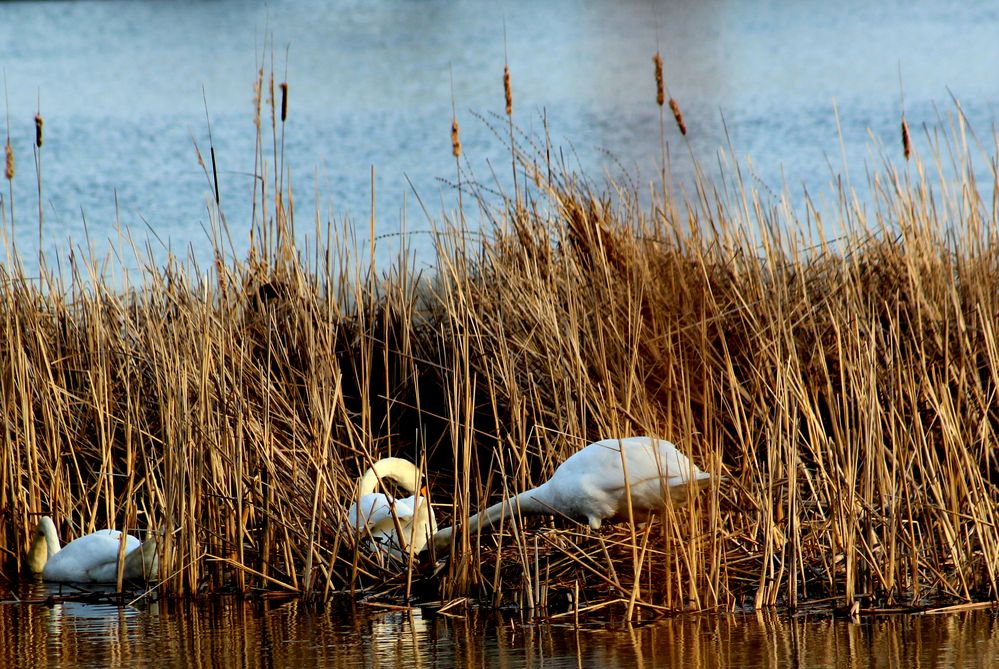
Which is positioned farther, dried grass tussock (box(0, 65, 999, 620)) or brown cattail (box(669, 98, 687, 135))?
dried grass tussock (box(0, 65, 999, 620))

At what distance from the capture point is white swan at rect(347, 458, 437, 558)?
12.6 ft

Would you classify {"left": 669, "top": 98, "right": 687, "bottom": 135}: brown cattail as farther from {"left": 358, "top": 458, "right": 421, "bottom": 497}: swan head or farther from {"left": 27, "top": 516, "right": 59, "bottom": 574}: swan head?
{"left": 27, "top": 516, "right": 59, "bottom": 574}: swan head

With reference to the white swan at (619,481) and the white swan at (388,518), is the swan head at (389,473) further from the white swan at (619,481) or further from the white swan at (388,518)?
the white swan at (619,481)

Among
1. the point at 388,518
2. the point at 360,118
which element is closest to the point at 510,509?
the point at 388,518

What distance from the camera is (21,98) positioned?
18.9 m

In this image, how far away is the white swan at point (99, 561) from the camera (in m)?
4.16

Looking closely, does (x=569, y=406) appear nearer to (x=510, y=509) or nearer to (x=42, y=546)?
(x=510, y=509)

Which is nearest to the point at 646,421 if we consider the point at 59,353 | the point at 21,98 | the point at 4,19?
the point at 59,353

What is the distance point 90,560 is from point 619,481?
1935 millimetres

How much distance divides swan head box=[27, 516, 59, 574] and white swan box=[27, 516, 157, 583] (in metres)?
0.08

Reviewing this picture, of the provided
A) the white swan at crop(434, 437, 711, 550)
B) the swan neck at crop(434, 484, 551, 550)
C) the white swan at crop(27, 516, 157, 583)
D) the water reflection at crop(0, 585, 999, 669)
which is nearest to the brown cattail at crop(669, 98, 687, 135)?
the white swan at crop(434, 437, 711, 550)

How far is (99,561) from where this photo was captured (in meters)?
4.28

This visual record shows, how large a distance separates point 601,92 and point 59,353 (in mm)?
5472

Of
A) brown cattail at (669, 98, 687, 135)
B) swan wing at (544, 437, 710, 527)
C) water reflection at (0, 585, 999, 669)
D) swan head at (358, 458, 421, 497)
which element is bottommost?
water reflection at (0, 585, 999, 669)
